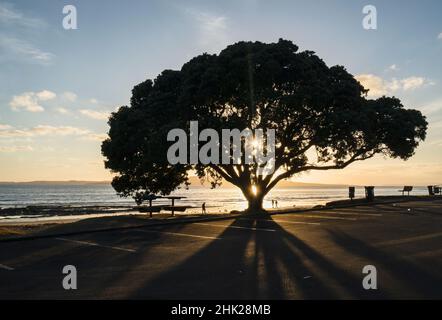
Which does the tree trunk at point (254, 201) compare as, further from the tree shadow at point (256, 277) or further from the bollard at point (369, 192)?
the tree shadow at point (256, 277)

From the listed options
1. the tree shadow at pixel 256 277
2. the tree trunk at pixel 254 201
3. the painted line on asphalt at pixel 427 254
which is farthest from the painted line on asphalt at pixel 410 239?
the tree trunk at pixel 254 201

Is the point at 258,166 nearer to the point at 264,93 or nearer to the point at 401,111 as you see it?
the point at 264,93

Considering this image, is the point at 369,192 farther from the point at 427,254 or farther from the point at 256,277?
the point at 256,277

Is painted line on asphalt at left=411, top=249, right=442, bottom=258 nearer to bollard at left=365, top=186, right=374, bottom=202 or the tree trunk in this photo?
the tree trunk

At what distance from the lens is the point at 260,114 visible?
29.0 metres

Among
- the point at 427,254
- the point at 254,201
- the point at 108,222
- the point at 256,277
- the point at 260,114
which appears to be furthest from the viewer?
the point at 254,201

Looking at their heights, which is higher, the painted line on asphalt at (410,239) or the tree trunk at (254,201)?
the tree trunk at (254,201)

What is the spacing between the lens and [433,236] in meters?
16.6

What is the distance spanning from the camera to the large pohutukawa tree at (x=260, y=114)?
91.0 feet

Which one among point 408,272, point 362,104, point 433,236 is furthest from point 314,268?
point 362,104

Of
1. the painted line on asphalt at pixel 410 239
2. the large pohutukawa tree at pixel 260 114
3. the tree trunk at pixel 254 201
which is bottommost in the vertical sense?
the painted line on asphalt at pixel 410 239

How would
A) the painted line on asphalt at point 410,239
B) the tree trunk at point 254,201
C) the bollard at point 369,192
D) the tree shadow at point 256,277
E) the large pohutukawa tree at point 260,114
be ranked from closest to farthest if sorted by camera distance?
the tree shadow at point 256,277
the painted line on asphalt at point 410,239
the large pohutukawa tree at point 260,114
the tree trunk at point 254,201
the bollard at point 369,192

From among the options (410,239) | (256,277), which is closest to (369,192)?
(410,239)

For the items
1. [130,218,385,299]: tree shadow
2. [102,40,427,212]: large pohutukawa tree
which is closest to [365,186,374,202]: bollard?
[102,40,427,212]: large pohutukawa tree
